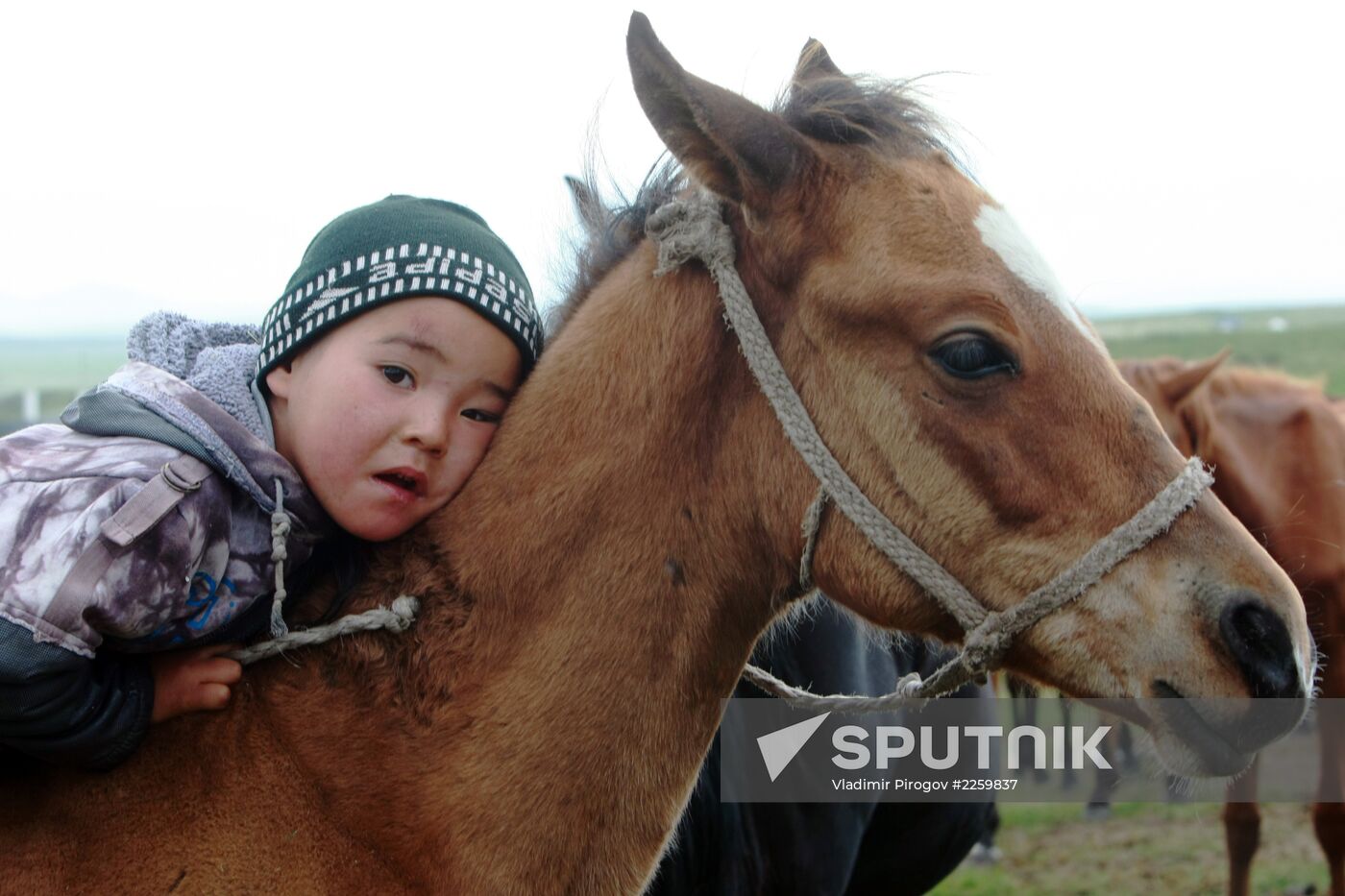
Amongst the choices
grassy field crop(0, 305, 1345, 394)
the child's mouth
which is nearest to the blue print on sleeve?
the child's mouth

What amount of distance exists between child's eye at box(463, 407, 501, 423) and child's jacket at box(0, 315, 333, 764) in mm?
351

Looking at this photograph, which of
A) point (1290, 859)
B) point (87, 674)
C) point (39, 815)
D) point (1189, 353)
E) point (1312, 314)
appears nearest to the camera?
point (87, 674)

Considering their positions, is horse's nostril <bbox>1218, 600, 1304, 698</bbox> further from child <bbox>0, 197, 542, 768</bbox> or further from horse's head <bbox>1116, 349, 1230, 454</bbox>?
horse's head <bbox>1116, 349, 1230, 454</bbox>

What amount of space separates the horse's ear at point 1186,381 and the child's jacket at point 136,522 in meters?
6.73

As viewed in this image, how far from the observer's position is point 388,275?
2.12 m

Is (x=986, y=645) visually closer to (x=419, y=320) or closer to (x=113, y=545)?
(x=419, y=320)

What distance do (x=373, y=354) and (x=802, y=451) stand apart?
2.75 feet

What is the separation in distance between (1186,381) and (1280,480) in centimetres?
91

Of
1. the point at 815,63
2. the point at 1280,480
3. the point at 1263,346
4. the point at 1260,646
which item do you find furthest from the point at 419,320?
the point at 1263,346

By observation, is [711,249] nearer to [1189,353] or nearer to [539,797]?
[539,797]

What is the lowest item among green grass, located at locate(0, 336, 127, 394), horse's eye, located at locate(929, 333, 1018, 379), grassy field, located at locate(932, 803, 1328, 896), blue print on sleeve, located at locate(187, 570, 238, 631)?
grassy field, located at locate(932, 803, 1328, 896)

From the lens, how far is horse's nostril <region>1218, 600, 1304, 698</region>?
5.85 feet

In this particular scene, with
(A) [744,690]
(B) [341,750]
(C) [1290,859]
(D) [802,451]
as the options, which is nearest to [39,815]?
(B) [341,750]

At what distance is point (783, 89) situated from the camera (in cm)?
243
